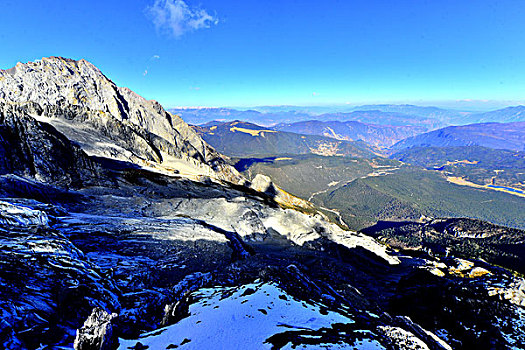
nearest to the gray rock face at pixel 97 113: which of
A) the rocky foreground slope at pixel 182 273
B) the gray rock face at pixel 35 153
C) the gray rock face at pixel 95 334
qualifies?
the rocky foreground slope at pixel 182 273

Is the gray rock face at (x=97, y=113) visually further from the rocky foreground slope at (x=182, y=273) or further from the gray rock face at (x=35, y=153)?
the gray rock face at (x=35, y=153)

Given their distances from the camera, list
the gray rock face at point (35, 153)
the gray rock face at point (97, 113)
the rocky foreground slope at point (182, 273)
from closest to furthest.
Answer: the rocky foreground slope at point (182, 273) → the gray rock face at point (35, 153) → the gray rock face at point (97, 113)

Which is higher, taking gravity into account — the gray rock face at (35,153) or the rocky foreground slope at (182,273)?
the gray rock face at (35,153)

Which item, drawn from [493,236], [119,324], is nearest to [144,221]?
[119,324]

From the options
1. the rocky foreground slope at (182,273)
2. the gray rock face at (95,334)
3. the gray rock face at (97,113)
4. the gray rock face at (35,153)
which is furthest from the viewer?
the gray rock face at (97,113)

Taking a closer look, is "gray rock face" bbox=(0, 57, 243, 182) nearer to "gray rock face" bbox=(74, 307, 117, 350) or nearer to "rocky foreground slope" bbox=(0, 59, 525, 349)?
"rocky foreground slope" bbox=(0, 59, 525, 349)

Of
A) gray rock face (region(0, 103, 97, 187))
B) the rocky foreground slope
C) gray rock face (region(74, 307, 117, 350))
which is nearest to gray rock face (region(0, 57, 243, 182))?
the rocky foreground slope

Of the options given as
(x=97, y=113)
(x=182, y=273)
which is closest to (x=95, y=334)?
(x=182, y=273)
